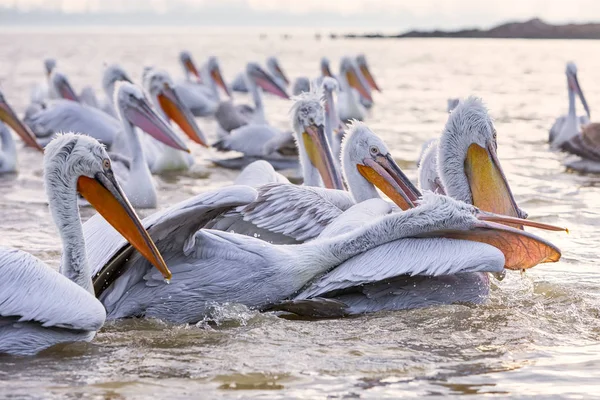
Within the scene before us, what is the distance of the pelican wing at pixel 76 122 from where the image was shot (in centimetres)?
1033

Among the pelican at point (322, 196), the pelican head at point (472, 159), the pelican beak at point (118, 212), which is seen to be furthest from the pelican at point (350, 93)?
the pelican beak at point (118, 212)

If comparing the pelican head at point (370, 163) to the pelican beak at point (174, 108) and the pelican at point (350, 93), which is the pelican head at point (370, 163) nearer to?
the pelican beak at point (174, 108)

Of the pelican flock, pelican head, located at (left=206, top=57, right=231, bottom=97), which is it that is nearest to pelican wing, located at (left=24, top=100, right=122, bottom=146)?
the pelican flock

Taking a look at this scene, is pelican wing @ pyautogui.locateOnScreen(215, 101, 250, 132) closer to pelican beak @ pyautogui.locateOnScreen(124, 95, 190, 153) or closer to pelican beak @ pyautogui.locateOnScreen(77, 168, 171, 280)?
pelican beak @ pyautogui.locateOnScreen(124, 95, 190, 153)

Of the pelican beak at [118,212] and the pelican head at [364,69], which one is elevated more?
the pelican beak at [118,212]

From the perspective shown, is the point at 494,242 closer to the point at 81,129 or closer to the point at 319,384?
the point at 319,384

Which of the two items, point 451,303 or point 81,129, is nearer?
point 451,303

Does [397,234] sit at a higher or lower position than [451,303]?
higher

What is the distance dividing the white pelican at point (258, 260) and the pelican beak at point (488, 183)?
669 millimetres

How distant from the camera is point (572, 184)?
28.3 feet

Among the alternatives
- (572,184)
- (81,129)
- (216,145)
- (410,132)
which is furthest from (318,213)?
(410,132)

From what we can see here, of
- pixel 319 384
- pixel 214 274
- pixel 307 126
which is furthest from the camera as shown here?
pixel 307 126

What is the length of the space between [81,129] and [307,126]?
4.47 meters

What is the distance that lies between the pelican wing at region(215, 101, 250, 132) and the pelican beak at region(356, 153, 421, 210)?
6.51 metres
